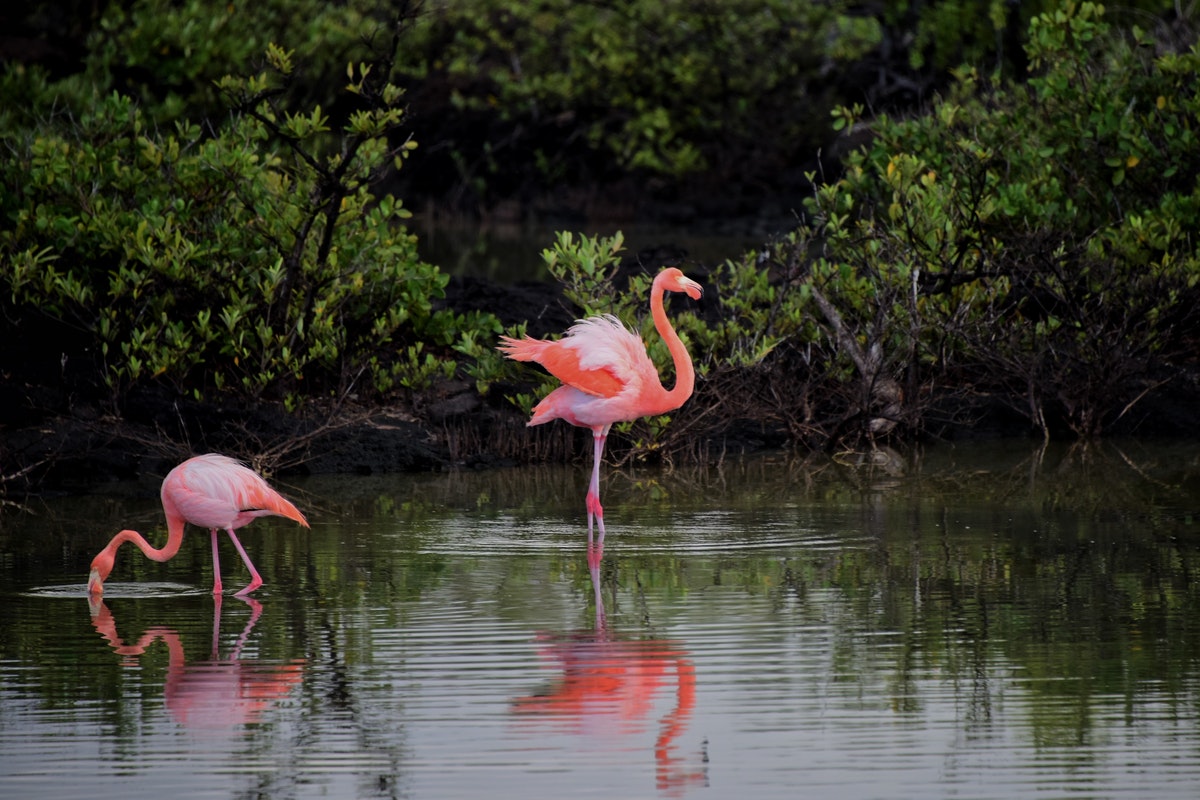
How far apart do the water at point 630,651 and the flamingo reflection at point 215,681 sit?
0.02 metres

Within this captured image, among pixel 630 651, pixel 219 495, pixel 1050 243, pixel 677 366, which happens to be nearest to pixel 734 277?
pixel 1050 243

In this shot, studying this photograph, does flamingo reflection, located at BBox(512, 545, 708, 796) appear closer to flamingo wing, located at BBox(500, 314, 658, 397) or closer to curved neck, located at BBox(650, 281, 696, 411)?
flamingo wing, located at BBox(500, 314, 658, 397)

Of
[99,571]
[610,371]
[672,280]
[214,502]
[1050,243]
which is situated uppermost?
[1050,243]

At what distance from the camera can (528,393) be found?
42.3ft

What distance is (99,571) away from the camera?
25.5 ft

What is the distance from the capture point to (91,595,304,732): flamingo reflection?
235 inches

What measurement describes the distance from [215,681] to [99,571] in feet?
5.26

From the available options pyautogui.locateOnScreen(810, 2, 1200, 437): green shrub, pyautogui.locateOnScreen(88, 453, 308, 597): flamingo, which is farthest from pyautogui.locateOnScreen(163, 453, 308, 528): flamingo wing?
pyautogui.locateOnScreen(810, 2, 1200, 437): green shrub

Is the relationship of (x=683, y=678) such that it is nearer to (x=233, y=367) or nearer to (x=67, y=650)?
(x=67, y=650)

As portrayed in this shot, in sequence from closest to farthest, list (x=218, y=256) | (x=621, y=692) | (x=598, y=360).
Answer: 1. (x=621, y=692)
2. (x=598, y=360)
3. (x=218, y=256)

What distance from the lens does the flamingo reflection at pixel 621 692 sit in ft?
17.8

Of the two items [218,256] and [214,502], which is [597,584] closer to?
[214,502]

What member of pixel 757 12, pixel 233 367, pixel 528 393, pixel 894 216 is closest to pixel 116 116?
pixel 233 367

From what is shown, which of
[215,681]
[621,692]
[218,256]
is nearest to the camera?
[621,692]
